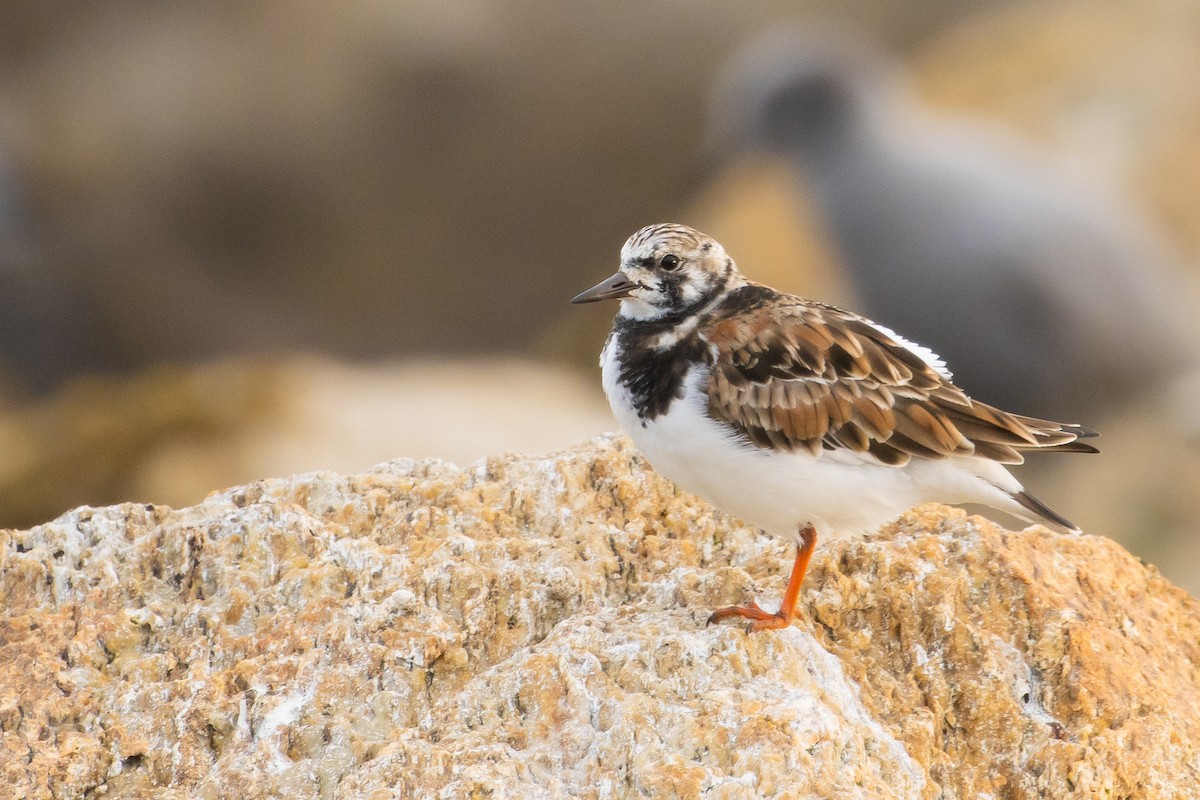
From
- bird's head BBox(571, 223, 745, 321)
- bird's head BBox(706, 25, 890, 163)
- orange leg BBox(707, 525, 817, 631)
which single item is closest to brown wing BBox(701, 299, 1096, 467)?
bird's head BBox(571, 223, 745, 321)

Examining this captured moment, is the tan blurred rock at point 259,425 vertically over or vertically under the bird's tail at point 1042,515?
over

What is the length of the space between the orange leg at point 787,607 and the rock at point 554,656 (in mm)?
64

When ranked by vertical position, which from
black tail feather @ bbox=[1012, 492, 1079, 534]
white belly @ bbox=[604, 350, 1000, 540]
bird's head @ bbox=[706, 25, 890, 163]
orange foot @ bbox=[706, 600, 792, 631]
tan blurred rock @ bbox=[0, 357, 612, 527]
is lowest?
black tail feather @ bbox=[1012, 492, 1079, 534]

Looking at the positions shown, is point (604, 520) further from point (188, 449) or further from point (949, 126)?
point (949, 126)

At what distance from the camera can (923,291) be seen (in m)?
15.1

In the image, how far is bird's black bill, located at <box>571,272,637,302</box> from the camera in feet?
22.1

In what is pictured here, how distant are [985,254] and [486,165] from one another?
7.04 metres

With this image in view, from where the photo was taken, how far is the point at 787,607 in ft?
18.6

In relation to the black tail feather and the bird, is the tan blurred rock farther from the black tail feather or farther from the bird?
the black tail feather

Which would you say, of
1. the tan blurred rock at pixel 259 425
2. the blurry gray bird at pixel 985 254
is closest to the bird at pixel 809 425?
the tan blurred rock at pixel 259 425

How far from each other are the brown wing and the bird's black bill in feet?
A: 1.55

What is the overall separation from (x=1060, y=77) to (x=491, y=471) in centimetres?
1596

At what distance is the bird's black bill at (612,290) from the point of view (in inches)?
265

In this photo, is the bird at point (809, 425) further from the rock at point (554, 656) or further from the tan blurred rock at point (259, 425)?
the tan blurred rock at point (259, 425)
